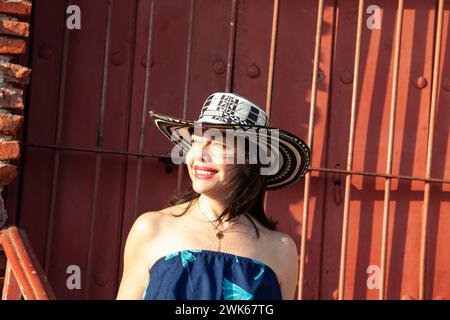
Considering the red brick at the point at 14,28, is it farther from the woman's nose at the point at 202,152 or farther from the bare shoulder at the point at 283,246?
the bare shoulder at the point at 283,246

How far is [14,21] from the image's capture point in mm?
3740

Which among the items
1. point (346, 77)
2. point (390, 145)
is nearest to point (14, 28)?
point (346, 77)

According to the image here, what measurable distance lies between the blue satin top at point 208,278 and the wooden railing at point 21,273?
32 centimetres

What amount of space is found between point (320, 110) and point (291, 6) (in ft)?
1.59

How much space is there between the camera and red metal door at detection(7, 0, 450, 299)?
4.19 meters

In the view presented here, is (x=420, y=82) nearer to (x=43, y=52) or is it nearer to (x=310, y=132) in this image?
(x=310, y=132)

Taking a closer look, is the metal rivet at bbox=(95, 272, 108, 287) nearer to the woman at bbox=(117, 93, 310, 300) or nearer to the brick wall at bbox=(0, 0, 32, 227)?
the brick wall at bbox=(0, 0, 32, 227)

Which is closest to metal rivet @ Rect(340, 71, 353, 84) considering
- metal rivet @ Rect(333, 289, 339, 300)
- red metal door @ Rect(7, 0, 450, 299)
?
red metal door @ Rect(7, 0, 450, 299)

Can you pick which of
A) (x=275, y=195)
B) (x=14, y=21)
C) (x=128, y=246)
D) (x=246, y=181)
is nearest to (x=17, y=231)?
(x=128, y=246)

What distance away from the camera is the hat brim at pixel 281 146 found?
310 centimetres

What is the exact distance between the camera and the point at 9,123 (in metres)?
3.68

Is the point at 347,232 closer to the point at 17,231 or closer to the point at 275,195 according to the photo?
the point at 275,195

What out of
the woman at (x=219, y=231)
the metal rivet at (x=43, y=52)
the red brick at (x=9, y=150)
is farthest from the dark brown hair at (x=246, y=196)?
the metal rivet at (x=43, y=52)

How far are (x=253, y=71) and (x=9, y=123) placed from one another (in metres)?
1.16
